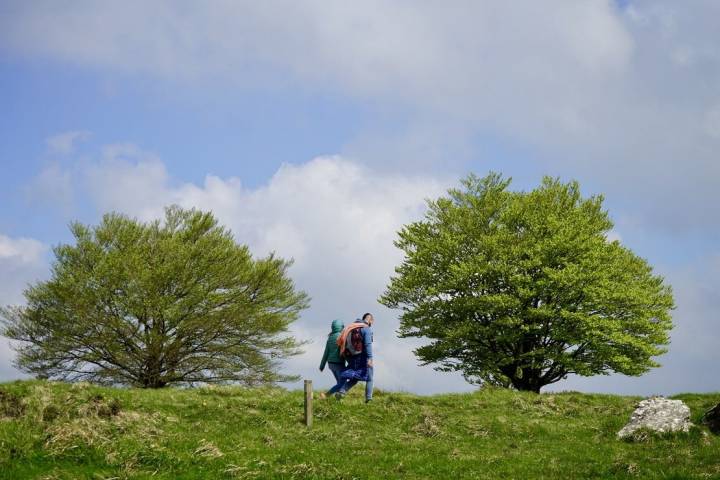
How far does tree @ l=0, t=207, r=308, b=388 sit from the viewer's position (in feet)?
127

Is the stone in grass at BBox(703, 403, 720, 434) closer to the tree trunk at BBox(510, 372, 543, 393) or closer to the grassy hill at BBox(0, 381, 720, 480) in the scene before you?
the grassy hill at BBox(0, 381, 720, 480)

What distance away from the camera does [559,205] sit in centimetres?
3934

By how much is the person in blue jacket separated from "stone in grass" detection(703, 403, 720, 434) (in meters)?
10.2

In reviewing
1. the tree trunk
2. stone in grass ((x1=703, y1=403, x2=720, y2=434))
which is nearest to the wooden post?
stone in grass ((x1=703, y1=403, x2=720, y2=434))

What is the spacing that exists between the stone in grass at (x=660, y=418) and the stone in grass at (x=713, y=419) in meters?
0.58

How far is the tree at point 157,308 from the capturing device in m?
38.8

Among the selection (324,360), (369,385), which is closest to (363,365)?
(369,385)

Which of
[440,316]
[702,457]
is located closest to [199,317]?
[440,316]

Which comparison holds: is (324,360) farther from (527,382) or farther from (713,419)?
(527,382)

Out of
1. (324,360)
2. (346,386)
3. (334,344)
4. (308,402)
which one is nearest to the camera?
(308,402)

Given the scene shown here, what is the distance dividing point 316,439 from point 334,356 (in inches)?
159

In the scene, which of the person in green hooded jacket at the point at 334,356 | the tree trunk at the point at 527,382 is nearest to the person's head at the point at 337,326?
the person in green hooded jacket at the point at 334,356

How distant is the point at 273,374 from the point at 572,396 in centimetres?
2134

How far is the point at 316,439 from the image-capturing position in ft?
60.1
